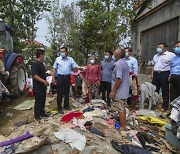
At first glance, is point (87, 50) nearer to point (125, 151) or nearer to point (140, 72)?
point (140, 72)

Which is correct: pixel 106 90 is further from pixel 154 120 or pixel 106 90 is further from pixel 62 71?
pixel 154 120

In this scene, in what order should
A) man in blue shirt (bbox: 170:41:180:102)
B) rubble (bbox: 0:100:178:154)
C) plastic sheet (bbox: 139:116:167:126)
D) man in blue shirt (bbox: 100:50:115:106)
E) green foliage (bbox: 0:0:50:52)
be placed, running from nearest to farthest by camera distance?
rubble (bbox: 0:100:178:154)
plastic sheet (bbox: 139:116:167:126)
man in blue shirt (bbox: 170:41:180:102)
man in blue shirt (bbox: 100:50:115:106)
green foliage (bbox: 0:0:50:52)

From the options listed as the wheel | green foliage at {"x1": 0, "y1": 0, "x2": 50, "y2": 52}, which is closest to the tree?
green foliage at {"x1": 0, "y1": 0, "x2": 50, "y2": 52}

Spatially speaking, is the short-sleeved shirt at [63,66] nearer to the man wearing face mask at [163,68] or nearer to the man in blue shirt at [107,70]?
the man in blue shirt at [107,70]

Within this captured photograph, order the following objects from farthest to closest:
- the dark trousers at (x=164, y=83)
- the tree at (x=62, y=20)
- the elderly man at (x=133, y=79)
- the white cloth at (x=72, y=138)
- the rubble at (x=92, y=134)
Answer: the tree at (x=62, y=20) < the elderly man at (x=133, y=79) < the dark trousers at (x=164, y=83) < the white cloth at (x=72, y=138) < the rubble at (x=92, y=134)

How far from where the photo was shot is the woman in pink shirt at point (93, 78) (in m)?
7.36

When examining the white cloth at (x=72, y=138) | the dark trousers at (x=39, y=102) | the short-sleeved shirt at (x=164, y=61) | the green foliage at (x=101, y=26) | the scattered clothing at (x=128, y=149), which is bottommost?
the scattered clothing at (x=128, y=149)

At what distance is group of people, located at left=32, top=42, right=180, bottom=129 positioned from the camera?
5.09m

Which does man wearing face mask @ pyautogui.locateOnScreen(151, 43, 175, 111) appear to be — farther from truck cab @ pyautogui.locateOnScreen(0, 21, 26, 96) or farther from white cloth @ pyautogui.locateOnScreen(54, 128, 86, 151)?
truck cab @ pyautogui.locateOnScreen(0, 21, 26, 96)

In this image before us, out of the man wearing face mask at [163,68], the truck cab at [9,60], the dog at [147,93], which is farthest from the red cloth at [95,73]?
the truck cab at [9,60]

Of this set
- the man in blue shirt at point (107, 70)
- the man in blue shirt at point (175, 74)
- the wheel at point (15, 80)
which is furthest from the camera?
the wheel at point (15, 80)

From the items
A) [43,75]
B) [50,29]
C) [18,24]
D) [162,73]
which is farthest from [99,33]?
[50,29]

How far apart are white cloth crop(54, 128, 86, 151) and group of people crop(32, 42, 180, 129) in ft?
3.96

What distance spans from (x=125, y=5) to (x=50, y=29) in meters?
11.4
